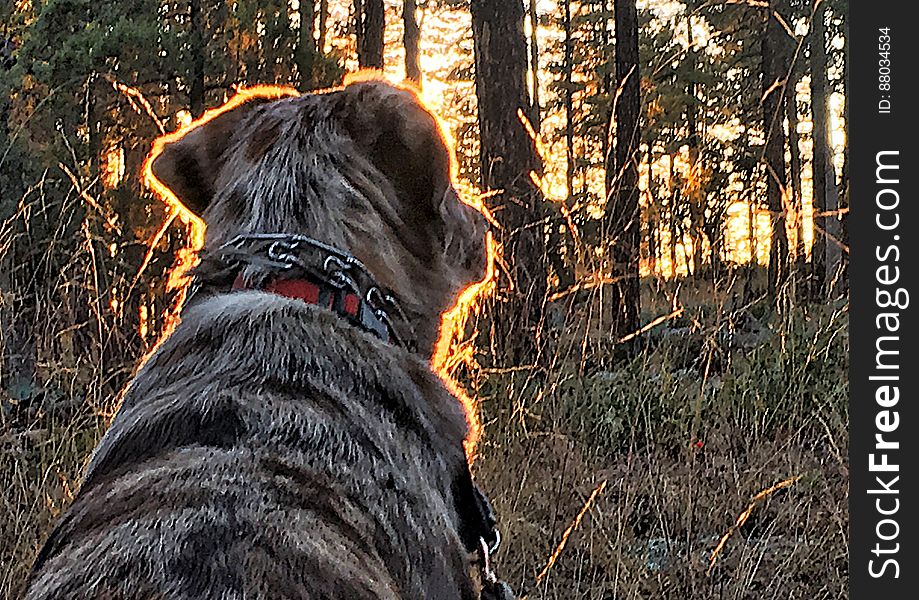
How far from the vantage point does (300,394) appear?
1553mm

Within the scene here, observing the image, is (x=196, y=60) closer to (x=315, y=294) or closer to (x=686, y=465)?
(x=686, y=465)

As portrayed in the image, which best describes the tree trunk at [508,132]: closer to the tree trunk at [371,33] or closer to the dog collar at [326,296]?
the dog collar at [326,296]

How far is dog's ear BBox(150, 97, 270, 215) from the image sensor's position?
2170 millimetres

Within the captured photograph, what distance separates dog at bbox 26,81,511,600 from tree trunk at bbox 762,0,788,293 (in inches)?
71.5

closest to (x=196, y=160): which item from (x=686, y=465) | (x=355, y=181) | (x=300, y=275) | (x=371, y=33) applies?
(x=355, y=181)

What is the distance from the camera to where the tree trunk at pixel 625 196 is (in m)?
4.10

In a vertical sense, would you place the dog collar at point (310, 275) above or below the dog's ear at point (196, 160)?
below

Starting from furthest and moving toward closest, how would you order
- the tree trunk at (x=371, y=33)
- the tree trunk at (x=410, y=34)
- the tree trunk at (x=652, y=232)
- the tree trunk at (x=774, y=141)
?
the tree trunk at (x=410, y=34)
the tree trunk at (x=371, y=33)
the tree trunk at (x=652, y=232)
the tree trunk at (x=774, y=141)

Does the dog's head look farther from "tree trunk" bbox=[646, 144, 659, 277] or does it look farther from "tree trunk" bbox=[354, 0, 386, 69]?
"tree trunk" bbox=[354, 0, 386, 69]

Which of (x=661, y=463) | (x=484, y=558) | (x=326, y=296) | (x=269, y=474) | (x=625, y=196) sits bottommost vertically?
(x=661, y=463)

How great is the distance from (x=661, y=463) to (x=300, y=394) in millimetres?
2613

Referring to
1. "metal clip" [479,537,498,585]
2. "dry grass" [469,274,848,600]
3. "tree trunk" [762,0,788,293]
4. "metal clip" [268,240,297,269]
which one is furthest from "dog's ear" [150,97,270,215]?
"tree trunk" [762,0,788,293]

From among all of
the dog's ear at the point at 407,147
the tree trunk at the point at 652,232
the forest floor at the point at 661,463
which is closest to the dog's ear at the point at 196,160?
the dog's ear at the point at 407,147

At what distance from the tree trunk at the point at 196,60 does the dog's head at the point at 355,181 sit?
19.5ft
